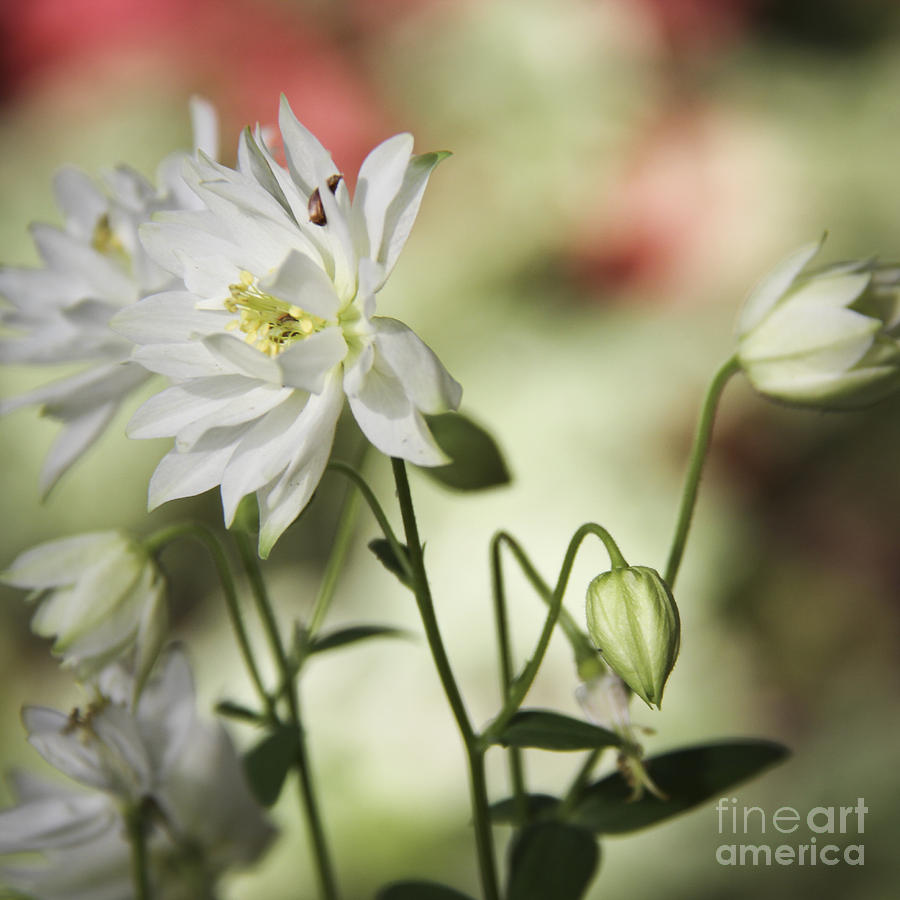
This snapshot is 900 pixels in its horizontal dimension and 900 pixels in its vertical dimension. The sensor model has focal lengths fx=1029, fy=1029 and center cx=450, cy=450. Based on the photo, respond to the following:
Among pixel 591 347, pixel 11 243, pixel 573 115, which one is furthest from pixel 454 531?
pixel 11 243

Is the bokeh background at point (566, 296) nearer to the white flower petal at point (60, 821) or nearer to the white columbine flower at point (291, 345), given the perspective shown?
the white flower petal at point (60, 821)

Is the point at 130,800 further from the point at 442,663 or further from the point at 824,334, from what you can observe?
the point at 824,334

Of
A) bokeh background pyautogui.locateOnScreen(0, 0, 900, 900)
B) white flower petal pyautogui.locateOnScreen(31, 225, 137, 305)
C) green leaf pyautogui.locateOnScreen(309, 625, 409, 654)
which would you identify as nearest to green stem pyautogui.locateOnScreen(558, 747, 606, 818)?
green leaf pyautogui.locateOnScreen(309, 625, 409, 654)

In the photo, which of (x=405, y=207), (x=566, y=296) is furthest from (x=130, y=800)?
(x=566, y=296)

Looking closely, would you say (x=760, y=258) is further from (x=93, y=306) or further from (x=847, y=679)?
(x=93, y=306)

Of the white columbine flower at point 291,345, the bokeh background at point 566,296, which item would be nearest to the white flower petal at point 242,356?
the white columbine flower at point 291,345

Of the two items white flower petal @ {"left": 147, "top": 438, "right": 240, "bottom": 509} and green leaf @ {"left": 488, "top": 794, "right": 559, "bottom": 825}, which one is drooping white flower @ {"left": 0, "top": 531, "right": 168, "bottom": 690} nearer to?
white flower petal @ {"left": 147, "top": 438, "right": 240, "bottom": 509}
